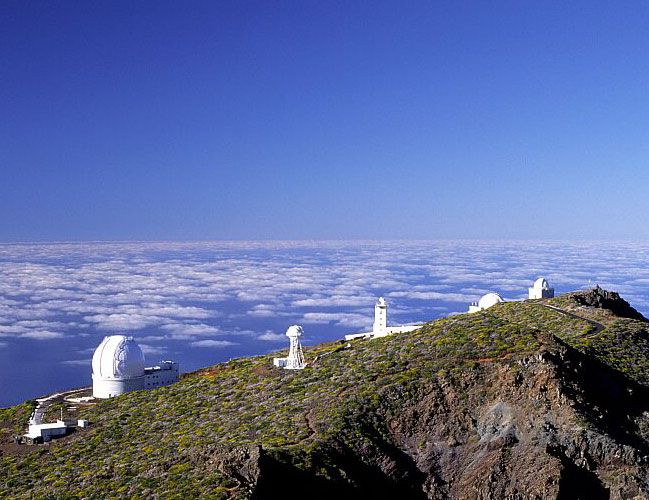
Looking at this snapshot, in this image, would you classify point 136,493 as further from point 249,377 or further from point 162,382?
point 162,382

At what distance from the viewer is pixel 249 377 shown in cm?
3619

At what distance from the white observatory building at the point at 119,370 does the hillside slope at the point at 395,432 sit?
15.3 feet

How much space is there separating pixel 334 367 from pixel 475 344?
7.33m

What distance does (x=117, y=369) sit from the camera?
3909 cm

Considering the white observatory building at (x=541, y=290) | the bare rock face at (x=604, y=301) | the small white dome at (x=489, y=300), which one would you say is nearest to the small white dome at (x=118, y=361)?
the small white dome at (x=489, y=300)

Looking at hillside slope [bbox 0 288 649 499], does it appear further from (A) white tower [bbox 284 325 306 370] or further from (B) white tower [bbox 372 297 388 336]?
(B) white tower [bbox 372 297 388 336]

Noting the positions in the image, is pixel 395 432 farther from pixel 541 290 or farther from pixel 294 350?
pixel 541 290

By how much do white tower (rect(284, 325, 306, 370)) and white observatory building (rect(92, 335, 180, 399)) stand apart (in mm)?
9563

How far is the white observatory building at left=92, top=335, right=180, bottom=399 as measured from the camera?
39.1 metres

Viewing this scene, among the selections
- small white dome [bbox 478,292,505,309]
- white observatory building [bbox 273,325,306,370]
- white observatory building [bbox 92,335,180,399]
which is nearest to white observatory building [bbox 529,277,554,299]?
→ small white dome [bbox 478,292,505,309]

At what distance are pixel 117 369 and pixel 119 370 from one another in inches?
5.4

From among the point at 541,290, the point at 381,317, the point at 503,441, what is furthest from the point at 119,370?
the point at 541,290

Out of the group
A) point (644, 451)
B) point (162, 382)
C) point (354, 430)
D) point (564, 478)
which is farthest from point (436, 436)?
point (162, 382)

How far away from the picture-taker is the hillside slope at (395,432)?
78.7 feet
